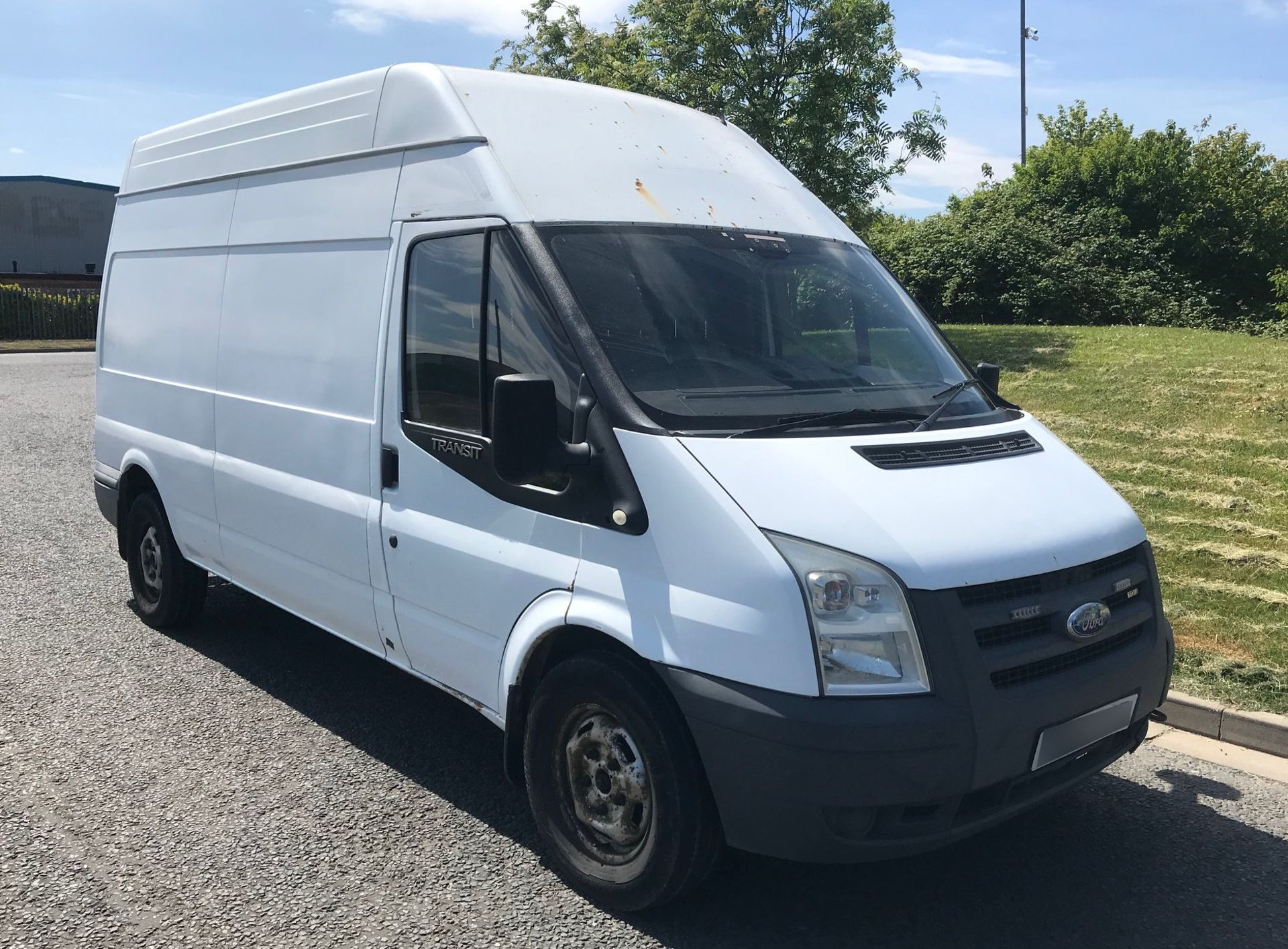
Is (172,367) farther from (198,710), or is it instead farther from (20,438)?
(20,438)

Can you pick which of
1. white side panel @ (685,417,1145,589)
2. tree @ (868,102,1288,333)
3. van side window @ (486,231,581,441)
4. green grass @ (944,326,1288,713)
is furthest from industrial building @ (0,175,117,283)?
white side panel @ (685,417,1145,589)

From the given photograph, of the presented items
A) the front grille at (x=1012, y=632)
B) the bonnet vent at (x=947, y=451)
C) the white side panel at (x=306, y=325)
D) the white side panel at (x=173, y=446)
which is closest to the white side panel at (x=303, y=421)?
the white side panel at (x=306, y=325)

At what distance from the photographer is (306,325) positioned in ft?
15.9

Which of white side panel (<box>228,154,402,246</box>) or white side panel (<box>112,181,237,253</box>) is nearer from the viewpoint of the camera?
white side panel (<box>228,154,402,246</box>)

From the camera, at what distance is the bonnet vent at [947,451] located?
11.3ft

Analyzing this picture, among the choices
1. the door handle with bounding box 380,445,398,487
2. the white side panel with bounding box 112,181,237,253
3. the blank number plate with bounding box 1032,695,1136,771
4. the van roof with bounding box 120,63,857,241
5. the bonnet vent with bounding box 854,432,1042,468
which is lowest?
the blank number plate with bounding box 1032,695,1136,771

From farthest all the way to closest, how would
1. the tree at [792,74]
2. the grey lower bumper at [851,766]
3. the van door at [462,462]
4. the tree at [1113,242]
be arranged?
the tree at [1113,242], the tree at [792,74], the van door at [462,462], the grey lower bumper at [851,766]

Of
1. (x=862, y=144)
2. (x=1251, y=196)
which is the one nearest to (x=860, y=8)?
(x=862, y=144)

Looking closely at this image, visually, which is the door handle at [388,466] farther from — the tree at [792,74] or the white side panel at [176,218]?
the tree at [792,74]

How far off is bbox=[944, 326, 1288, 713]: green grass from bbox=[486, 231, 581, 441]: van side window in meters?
3.50

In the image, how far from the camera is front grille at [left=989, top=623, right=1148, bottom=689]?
126 inches

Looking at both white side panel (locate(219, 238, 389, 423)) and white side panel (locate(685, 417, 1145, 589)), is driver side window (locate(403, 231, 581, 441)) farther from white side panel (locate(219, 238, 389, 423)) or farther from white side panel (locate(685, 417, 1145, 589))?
white side panel (locate(685, 417, 1145, 589))

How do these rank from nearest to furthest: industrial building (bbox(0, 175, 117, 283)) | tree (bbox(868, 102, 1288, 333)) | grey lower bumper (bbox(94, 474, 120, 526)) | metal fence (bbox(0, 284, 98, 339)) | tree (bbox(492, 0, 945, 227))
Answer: grey lower bumper (bbox(94, 474, 120, 526)) < tree (bbox(492, 0, 945, 227)) < tree (bbox(868, 102, 1288, 333)) < metal fence (bbox(0, 284, 98, 339)) < industrial building (bbox(0, 175, 117, 283))

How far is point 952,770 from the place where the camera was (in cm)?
307
